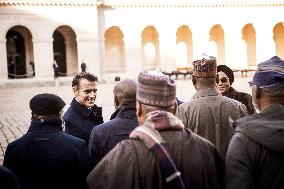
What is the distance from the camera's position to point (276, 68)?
3.45 meters

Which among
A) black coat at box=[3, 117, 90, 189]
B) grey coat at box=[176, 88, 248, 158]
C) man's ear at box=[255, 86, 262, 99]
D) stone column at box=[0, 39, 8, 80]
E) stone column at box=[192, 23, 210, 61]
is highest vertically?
stone column at box=[192, 23, 210, 61]

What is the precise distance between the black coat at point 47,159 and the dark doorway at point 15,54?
3577 cm

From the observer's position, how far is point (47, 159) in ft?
13.5

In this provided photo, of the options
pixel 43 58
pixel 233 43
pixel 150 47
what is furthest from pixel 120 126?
pixel 233 43

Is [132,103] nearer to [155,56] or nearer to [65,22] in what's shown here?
[65,22]

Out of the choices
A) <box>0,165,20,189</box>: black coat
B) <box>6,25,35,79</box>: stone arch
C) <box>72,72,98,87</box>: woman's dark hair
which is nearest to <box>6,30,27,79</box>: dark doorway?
<box>6,25,35,79</box>: stone arch

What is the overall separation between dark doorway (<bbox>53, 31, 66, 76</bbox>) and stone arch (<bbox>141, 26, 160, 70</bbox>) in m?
7.41

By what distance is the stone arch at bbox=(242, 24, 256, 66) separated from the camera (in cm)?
4722

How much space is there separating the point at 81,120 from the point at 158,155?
3.06 m

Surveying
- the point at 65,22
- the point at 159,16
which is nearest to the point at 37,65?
the point at 65,22

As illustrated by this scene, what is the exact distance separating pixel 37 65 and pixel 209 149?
3627 cm

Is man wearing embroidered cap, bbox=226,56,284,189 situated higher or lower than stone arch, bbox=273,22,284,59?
lower

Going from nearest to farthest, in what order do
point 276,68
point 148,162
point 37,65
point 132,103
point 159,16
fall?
point 148,162, point 276,68, point 132,103, point 37,65, point 159,16

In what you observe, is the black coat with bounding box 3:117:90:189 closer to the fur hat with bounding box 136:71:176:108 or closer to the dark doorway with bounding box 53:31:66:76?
the fur hat with bounding box 136:71:176:108
